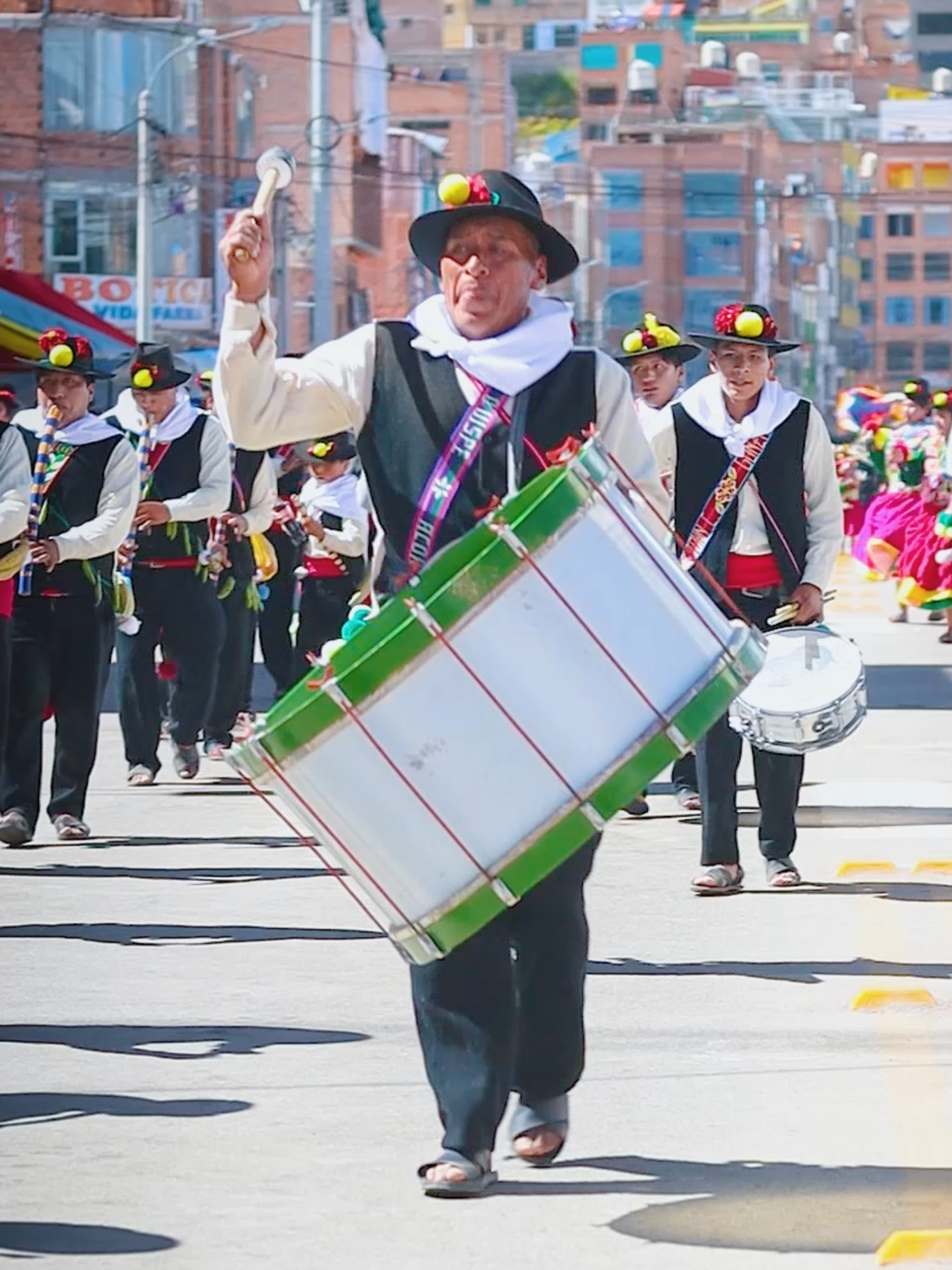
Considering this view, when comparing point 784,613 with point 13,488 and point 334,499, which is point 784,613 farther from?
point 334,499

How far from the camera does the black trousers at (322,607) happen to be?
16.8 m

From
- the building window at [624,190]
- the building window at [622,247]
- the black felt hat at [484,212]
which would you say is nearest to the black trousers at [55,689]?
the black felt hat at [484,212]

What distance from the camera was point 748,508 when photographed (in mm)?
10500

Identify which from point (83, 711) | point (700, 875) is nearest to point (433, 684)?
point (700, 875)

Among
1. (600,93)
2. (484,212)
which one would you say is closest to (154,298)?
(484,212)

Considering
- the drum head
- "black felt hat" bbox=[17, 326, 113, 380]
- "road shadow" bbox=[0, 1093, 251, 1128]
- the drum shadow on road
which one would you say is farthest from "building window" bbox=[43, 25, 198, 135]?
the drum shadow on road

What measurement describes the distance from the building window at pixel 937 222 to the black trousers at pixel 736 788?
177 metres

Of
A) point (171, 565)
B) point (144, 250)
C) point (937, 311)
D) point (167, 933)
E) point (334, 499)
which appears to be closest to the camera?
point (167, 933)

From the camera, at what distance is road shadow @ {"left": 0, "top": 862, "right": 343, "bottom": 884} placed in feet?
36.9

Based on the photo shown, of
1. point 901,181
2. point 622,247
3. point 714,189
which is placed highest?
point 714,189

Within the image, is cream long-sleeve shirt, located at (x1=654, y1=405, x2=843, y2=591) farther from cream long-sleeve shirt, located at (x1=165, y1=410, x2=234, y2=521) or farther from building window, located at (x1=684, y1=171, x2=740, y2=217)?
building window, located at (x1=684, y1=171, x2=740, y2=217)

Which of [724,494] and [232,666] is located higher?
[724,494]

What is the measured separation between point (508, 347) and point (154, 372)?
7.96 metres

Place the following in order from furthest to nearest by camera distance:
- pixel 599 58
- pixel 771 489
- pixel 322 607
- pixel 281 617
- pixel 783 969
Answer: pixel 599 58 < pixel 281 617 < pixel 322 607 < pixel 771 489 < pixel 783 969
